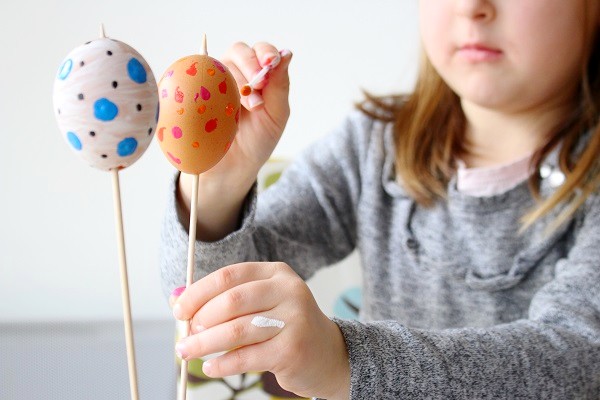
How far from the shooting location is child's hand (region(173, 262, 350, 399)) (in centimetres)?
36

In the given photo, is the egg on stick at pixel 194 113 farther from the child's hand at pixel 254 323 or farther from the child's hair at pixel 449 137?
the child's hair at pixel 449 137

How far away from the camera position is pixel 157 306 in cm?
127

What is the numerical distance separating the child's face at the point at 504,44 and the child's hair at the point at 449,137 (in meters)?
0.04

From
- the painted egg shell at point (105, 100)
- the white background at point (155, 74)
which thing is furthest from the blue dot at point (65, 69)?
the white background at point (155, 74)

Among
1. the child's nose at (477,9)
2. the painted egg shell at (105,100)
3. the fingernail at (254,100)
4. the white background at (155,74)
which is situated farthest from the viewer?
the white background at (155,74)

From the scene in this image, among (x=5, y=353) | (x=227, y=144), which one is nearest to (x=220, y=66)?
(x=227, y=144)

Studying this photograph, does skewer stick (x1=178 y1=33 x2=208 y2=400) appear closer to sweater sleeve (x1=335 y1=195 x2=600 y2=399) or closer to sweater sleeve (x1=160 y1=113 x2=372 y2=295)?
sweater sleeve (x1=335 y1=195 x2=600 y2=399)

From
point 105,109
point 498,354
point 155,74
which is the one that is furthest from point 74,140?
point 155,74

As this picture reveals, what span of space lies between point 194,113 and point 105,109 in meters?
0.05

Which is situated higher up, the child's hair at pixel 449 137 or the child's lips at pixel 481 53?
the child's lips at pixel 481 53

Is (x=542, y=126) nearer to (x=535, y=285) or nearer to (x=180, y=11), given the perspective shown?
(x=535, y=285)

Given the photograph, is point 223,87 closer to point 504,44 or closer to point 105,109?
point 105,109

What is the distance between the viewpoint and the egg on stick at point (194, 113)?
1.23 ft

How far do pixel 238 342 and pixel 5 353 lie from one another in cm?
91
